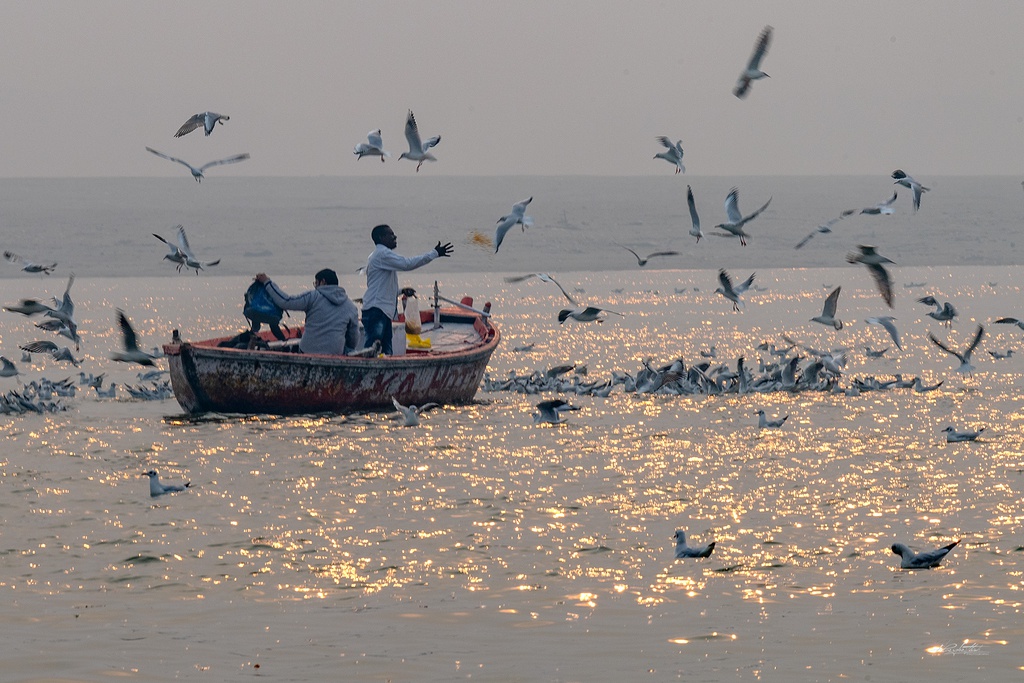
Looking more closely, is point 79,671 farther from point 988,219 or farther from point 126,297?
point 988,219

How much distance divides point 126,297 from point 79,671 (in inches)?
1518

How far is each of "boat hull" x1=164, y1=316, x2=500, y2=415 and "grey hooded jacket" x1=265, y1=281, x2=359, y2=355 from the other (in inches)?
24.4

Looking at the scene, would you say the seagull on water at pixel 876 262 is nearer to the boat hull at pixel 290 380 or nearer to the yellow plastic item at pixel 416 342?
the boat hull at pixel 290 380

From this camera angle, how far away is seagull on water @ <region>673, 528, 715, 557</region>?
1078 cm

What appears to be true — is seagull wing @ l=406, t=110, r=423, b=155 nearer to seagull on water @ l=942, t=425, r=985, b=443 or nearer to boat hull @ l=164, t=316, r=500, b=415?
boat hull @ l=164, t=316, r=500, b=415

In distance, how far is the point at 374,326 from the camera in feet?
65.8

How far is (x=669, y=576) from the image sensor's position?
10375 millimetres

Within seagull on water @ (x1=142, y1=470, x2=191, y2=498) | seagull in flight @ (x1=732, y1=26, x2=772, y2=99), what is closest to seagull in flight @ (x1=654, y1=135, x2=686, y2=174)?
seagull in flight @ (x1=732, y1=26, x2=772, y2=99)

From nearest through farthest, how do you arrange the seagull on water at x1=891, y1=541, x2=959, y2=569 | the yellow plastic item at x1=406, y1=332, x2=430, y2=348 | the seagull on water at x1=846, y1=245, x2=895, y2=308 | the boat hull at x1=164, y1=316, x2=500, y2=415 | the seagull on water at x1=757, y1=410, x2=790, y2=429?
the seagull on water at x1=891, y1=541, x2=959, y2=569
the seagull on water at x1=846, y1=245, x2=895, y2=308
the seagull on water at x1=757, y1=410, x2=790, y2=429
the boat hull at x1=164, y1=316, x2=500, y2=415
the yellow plastic item at x1=406, y1=332, x2=430, y2=348

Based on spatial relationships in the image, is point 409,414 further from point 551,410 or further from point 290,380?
point 551,410

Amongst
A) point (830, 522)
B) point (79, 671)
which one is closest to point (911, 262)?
point (830, 522)

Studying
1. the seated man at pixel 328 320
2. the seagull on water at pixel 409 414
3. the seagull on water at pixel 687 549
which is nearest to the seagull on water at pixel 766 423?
the seagull on water at pixel 409 414

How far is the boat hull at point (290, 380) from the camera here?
1844cm

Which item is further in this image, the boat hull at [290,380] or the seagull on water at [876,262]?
the boat hull at [290,380]
